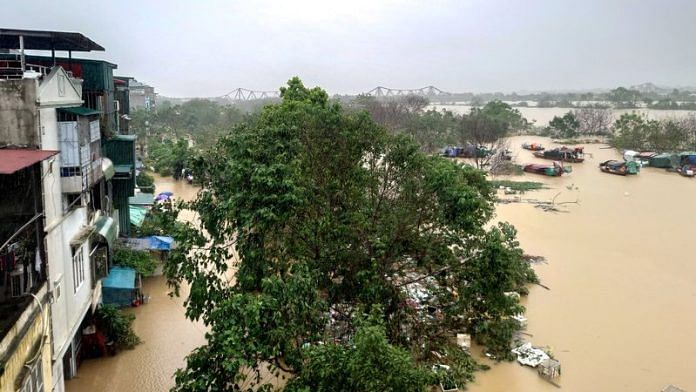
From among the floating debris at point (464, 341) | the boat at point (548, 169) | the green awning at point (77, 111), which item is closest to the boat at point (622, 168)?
the boat at point (548, 169)

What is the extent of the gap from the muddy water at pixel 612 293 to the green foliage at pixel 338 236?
3440 mm

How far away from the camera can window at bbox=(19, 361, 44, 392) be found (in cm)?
568

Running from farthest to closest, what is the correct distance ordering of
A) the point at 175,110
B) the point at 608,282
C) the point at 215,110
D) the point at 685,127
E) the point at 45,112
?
the point at 215,110 < the point at 175,110 < the point at 685,127 < the point at 608,282 < the point at 45,112

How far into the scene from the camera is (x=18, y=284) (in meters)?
6.41

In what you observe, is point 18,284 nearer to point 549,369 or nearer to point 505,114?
point 549,369

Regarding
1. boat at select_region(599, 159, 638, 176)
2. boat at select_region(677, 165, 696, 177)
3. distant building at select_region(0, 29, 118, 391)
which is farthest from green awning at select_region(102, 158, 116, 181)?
boat at select_region(677, 165, 696, 177)

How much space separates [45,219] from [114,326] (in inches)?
183

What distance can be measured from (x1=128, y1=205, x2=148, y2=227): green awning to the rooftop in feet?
21.4

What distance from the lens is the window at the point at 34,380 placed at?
568 centimetres

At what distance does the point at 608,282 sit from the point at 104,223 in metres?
13.8

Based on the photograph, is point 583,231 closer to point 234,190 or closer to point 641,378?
point 641,378

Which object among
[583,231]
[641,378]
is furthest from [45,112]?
[583,231]

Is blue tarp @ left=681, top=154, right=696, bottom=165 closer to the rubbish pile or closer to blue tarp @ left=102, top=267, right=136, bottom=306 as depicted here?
the rubbish pile

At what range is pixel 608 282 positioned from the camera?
52.8 feet
